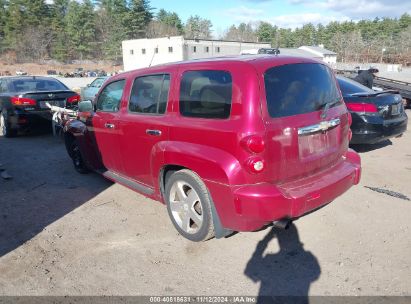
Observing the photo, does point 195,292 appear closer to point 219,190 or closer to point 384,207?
point 219,190

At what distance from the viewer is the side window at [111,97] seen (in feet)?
15.6

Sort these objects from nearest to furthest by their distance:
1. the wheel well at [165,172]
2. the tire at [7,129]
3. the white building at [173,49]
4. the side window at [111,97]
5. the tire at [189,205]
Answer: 1. the tire at [189,205]
2. the wheel well at [165,172]
3. the side window at [111,97]
4. the tire at [7,129]
5. the white building at [173,49]

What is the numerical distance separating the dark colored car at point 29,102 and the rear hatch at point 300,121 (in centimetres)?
740

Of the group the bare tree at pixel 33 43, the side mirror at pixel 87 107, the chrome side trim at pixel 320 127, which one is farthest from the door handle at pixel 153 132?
the bare tree at pixel 33 43

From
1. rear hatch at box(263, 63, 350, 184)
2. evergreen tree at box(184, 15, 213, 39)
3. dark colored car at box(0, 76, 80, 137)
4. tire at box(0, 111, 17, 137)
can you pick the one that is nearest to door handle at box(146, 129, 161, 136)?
rear hatch at box(263, 63, 350, 184)

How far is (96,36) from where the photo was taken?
290ft

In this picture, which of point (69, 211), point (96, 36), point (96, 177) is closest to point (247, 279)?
point (69, 211)

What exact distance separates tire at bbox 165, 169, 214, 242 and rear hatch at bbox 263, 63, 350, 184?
739mm

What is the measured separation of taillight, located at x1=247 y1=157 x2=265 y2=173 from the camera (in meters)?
3.12

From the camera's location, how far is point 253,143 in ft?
10.2

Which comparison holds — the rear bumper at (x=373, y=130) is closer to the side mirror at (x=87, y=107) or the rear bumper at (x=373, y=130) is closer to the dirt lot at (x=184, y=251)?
the dirt lot at (x=184, y=251)

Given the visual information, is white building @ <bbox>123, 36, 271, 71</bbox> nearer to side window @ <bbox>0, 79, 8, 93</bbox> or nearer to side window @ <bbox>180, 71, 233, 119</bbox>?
side window @ <bbox>0, 79, 8, 93</bbox>

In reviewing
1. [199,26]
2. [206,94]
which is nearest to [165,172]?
[206,94]

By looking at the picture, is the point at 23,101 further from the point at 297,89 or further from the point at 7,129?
the point at 297,89
